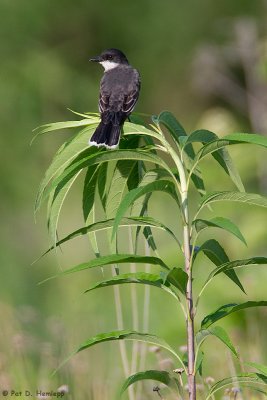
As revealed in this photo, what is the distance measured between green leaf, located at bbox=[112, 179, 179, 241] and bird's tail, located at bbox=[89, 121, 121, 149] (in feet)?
1.14

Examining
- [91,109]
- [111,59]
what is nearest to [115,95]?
[111,59]

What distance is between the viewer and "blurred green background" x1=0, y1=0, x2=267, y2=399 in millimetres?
5889

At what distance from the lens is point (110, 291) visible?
12805 mm

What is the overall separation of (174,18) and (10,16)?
10.2m

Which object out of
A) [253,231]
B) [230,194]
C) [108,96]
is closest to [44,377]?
[108,96]

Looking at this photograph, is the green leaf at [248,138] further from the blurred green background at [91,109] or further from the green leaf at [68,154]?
the blurred green background at [91,109]

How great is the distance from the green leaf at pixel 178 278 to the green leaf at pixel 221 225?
20 cm

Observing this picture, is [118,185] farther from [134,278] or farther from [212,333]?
[212,333]

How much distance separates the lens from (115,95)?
5.71m

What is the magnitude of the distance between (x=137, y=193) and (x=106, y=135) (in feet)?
2.51

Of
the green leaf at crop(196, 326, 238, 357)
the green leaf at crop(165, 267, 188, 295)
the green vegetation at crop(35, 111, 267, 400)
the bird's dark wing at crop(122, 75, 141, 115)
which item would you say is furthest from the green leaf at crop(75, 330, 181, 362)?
the bird's dark wing at crop(122, 75, 141, 115)

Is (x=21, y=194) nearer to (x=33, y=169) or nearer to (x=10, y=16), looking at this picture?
(x=33, y=169)

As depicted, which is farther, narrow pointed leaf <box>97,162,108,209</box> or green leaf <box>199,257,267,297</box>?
narrow pointed leaf <box>97,162,108,209</box>

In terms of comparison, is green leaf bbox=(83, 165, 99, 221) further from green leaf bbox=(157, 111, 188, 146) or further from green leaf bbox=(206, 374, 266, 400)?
green leaf bbox=(206, 374, 266, 400)
